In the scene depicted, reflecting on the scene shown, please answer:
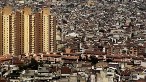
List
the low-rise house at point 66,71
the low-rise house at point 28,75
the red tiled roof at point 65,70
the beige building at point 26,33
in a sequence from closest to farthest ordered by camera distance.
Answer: the low-rise house at point 28,75, the low-rise house at point 66,71, the red tiled roof at point 65,70, the beige building at point 26,33

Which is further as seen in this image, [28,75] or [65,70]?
[65,70]

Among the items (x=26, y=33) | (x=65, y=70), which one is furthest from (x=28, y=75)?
(x=26, y=33)

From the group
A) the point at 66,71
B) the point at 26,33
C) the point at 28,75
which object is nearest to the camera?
the point at 28,75

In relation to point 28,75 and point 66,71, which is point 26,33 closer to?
point 66,71

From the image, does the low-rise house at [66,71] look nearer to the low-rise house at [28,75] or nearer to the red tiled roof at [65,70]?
the red tiled roof at [65,70]

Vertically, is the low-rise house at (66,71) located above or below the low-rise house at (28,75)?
above

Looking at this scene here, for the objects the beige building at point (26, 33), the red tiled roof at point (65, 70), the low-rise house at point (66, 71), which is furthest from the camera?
the beige building at point (26, 33)

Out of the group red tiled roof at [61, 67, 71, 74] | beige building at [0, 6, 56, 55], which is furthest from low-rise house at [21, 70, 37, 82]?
beige building at [0, 6, 56, 55]

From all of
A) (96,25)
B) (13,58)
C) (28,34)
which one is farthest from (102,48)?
(96,25)

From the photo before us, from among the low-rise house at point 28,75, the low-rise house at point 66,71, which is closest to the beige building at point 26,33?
the low-rise house at point 28,75
